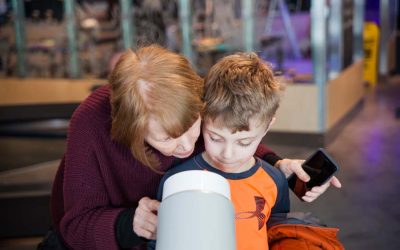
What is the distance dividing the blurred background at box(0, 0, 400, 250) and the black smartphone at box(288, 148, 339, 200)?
1719 mm

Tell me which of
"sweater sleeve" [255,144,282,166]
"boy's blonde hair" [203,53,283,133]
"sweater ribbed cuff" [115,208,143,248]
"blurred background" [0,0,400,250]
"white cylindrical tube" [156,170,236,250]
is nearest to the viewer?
"white cylindrical tube" [156,170,236,250]

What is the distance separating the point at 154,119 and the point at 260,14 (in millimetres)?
5123

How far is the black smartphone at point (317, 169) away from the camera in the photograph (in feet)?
4.51

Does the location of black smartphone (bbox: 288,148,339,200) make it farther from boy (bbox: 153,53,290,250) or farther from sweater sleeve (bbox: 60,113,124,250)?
sweater sleeve (bbox: 60,113,124,250)

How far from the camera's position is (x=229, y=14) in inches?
248

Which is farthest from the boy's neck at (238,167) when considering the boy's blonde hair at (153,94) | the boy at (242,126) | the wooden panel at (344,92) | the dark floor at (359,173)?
the wooden panel at (344,92)

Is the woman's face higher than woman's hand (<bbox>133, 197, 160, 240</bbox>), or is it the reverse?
the woman's face

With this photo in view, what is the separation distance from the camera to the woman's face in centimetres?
123

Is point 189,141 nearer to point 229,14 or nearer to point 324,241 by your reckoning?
point 324,241

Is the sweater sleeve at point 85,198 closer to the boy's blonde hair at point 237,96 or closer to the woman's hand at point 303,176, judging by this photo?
the boy's blonde hair at point 237,96

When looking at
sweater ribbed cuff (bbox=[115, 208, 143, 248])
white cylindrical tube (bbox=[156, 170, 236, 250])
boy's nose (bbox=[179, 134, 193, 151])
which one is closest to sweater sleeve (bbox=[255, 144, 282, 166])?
boy's nose (bbox=[179, 134, 193, 151])

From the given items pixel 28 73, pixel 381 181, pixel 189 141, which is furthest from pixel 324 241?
pixel 28 73

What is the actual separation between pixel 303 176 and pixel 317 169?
43 mm

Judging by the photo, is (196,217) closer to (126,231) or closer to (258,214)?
(126,231)
